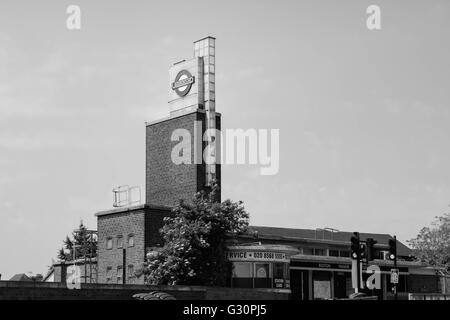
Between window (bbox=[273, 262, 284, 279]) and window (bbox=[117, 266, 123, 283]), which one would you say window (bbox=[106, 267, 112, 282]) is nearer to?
window (bbox=[117, 266, 123, 283])

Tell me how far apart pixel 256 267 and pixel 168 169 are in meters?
16.5

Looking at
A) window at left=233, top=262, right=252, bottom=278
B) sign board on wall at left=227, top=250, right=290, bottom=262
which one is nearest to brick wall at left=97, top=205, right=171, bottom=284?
sign board on wall at left=227, top=250, right=290, bottom=262

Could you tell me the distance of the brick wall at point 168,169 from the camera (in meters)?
68.0

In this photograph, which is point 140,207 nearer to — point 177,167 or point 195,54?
point 177,167

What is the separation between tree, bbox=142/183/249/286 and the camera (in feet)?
175

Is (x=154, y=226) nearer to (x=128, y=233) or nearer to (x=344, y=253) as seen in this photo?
(x=128, y=233)

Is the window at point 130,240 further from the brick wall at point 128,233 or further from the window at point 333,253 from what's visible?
the window at point 333,253

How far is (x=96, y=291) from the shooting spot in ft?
141

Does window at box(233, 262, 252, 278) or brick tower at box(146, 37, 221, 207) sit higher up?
brick tower at box(146, 37, 221, 207)

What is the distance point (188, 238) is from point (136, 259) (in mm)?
8586

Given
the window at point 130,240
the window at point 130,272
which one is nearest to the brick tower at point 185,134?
the window at point 130,240

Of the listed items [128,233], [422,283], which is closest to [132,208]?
[128,233]

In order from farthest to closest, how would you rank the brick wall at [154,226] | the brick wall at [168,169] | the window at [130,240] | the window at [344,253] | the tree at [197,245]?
the window at [344,253], the brick wall at [168,169], the window at [130,240], the brick wall at [154,226], the tree at [197,245]

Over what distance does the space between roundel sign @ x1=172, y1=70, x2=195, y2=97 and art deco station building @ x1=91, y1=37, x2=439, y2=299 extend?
9 centimetres
